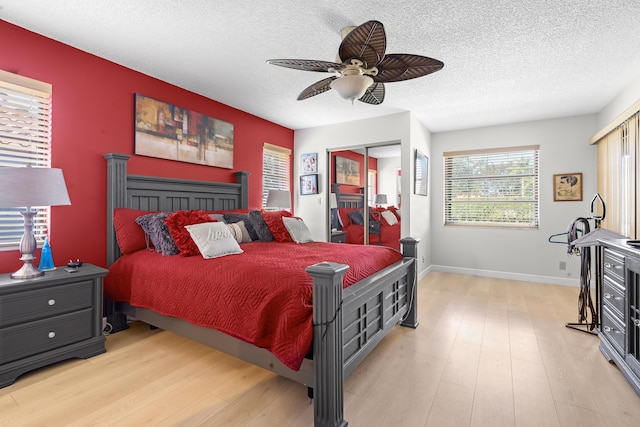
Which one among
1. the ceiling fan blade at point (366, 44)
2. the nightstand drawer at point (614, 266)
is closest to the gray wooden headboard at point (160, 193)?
the ceiling fan blade at point (366, 44)

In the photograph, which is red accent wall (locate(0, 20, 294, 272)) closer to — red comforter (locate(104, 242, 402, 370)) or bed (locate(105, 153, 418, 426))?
bed (locate(105, 153, 418, 426))

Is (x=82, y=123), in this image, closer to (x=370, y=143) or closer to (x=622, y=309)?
(x=370, y=143)

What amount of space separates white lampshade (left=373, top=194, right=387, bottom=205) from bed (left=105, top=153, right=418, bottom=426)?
1.65 meters

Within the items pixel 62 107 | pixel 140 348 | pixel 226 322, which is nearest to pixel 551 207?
pixel 226 322

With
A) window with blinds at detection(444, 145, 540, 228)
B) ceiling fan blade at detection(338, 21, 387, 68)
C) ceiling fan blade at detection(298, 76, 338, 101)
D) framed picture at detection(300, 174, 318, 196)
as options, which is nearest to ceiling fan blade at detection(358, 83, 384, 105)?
ceiling fan blade at detection(298, 76, 338, 101)

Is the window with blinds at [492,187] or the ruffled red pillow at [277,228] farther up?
the window with blinds at [492,187]

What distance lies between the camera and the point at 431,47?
8.33ft

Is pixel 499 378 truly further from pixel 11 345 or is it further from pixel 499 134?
pixel 499 134

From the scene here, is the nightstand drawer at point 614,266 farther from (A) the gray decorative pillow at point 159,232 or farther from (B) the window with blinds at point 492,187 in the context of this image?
(A) the gray decorative pillow at point 159,232

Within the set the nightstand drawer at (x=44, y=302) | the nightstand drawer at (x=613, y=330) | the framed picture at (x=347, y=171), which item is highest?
the framed picture at (x=347, y=171)

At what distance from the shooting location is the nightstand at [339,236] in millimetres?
4801

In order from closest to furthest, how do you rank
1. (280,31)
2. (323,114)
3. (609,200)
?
(280,31)
(609,200)
(323,114)

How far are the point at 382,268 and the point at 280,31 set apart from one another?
2009mm

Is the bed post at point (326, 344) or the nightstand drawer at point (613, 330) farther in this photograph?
the nightstand drawer at point (613, 330)
